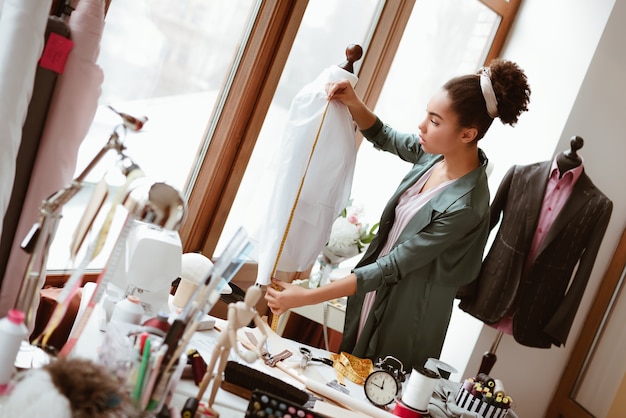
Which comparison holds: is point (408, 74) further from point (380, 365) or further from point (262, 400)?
point (262, 400)

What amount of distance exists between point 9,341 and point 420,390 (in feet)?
3.36

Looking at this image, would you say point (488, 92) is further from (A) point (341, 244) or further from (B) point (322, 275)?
(B) point (322, 275)

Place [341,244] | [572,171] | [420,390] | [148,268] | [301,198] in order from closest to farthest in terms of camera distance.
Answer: [148,268]
[420,390]
[301,198]
[341,244]
[572,171]

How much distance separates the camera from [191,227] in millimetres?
2430

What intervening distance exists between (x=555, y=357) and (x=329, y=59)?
2270 millimetres

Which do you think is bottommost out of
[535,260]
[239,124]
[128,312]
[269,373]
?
[269,373]

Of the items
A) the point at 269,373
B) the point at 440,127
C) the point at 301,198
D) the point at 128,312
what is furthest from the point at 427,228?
the point at 128,312

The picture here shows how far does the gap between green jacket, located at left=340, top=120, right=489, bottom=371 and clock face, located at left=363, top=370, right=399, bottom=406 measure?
364 millimetres

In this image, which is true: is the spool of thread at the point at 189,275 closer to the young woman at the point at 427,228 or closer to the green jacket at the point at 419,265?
the young woman at the point at 427,228

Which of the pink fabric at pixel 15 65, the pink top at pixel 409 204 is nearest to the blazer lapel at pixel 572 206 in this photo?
the pink top at pixel 409 204

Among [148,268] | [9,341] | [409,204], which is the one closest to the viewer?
[9,341]

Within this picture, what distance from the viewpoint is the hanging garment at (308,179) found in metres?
1.95

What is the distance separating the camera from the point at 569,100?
334 cm

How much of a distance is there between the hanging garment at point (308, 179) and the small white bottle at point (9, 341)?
0.93m
